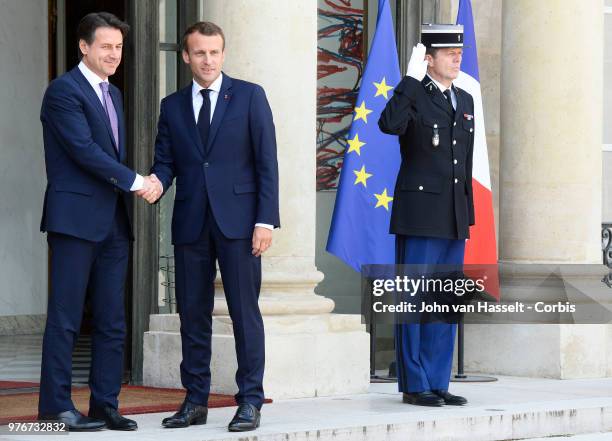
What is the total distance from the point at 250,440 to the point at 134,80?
346 cm

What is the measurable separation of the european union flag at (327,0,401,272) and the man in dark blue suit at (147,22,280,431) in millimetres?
2432

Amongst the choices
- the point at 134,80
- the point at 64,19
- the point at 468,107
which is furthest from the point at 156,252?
the point at 64,19

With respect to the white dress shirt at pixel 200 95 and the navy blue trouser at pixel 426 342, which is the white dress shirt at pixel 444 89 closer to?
the navy blue trouser at pixel 426 342

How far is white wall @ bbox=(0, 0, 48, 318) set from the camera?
48.4 feet

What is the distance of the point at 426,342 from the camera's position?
8312 millimetres

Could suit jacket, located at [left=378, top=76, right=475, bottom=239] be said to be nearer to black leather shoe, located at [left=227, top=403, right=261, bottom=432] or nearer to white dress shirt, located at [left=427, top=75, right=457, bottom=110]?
white dress shirt, located at [left=427, top=75, right=457, bottom=110]

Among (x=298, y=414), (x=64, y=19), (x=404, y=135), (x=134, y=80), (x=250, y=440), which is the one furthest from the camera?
(x=64, y=19)

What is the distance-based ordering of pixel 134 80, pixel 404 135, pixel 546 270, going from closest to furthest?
pixel 404 135
pixel 134 80
pixel 546 270

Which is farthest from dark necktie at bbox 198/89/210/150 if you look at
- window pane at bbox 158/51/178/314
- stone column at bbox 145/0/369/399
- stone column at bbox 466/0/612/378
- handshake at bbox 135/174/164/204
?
stone column at bbox 466/0/612/378

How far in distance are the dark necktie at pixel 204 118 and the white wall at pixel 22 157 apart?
25.8 ft

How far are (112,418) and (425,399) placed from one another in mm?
2009

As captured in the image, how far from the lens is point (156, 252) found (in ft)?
31.6

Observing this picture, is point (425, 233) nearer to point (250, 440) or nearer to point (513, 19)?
point (250, 440)

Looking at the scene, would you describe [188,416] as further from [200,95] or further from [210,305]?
[200,95]
